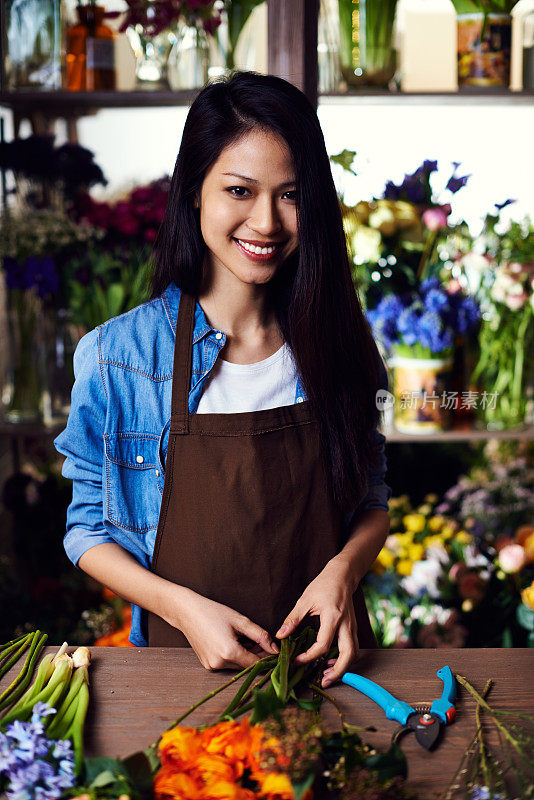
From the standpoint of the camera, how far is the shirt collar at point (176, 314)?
3.89 ft

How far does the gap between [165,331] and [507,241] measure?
115 cm

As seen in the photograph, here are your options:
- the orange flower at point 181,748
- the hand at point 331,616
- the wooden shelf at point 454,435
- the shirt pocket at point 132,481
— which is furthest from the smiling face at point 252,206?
the wooden shelf at point 454,435

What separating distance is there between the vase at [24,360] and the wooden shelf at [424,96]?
0.90 m

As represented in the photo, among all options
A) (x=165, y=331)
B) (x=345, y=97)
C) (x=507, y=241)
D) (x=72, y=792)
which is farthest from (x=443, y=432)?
(x=72, y=792)

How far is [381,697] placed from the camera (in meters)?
0.87

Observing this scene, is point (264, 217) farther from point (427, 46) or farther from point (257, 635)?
point (427, 46)

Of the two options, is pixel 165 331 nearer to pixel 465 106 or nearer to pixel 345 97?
pixel 345 97

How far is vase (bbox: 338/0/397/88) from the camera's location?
196 centimetres

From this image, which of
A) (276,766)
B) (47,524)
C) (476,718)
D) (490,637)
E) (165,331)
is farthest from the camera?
(47,524)

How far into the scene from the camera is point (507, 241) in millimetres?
2006

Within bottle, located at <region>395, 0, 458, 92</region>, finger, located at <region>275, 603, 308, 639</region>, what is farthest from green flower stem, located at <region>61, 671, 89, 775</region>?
bottle, located at <region>395, 0, 458, 92</region>

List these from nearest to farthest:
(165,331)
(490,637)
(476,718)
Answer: (476,718)
(165,331)
(490,637)

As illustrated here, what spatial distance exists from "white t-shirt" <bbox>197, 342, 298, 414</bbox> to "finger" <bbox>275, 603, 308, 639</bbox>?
31 centimetres

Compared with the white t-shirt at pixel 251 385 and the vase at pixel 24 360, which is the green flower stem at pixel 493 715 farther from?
the vase at pixel 24 360
